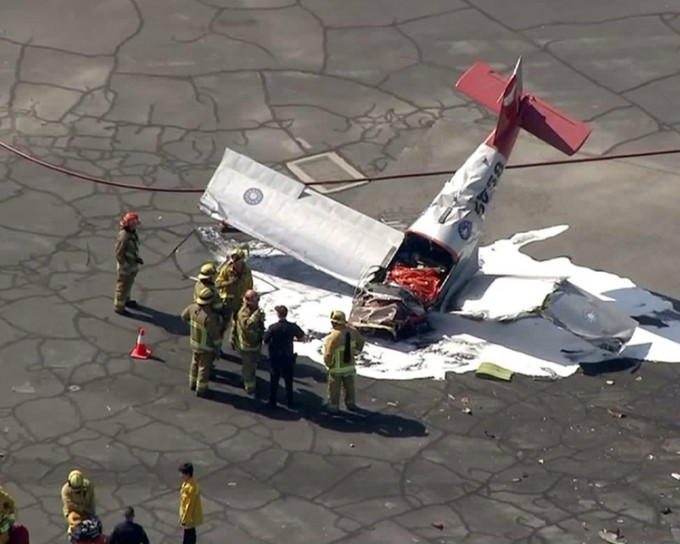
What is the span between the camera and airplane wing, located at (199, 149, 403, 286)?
23.5 metres

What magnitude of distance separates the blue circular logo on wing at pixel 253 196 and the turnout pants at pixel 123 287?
1.98 meters

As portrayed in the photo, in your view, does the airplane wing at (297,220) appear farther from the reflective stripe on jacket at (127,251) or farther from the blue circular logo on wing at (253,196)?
the reflective stripe on jacket at (127,251)

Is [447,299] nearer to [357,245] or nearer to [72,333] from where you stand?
[357,245]

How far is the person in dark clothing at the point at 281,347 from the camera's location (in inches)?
823

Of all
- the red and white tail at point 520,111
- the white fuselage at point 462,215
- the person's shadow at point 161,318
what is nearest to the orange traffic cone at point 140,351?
the person's shadow at point 161,318

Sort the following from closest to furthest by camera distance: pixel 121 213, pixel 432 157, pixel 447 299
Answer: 1. pixel 447 299
2. pixel 121 213
3. pixel 432 157

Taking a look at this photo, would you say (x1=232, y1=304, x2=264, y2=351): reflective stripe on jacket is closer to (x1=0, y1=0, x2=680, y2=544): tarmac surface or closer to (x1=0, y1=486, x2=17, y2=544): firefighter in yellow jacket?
(x1=0, y1=0, x2=680, y2=544): tarmac surface

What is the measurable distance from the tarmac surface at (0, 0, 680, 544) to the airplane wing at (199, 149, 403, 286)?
1187 millimetres

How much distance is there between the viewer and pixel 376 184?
26.5 metres

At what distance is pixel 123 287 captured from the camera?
2291cm

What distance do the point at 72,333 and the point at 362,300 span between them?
12.2 feet

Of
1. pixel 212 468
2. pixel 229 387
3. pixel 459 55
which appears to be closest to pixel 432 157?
pixel 459 55

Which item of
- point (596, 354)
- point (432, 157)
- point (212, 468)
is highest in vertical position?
point (432, 157)

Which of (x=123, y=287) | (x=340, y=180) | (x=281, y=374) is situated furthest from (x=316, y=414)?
(x=340, y=180)
